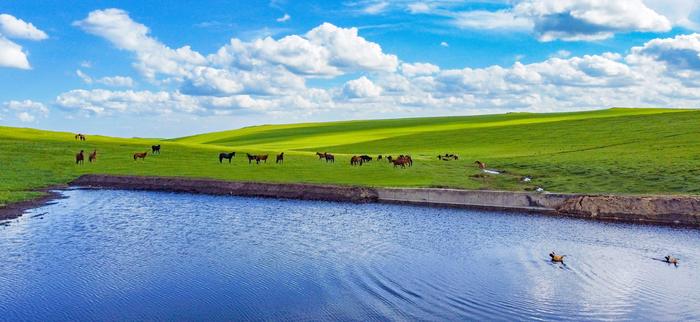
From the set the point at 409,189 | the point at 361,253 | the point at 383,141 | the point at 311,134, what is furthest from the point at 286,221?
the point at 311,134

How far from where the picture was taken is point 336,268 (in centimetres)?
2453

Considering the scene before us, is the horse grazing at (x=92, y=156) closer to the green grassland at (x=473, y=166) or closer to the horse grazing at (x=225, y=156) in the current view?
the green grassland at (x=473, y=166)

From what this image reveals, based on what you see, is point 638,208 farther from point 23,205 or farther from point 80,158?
point 80,158

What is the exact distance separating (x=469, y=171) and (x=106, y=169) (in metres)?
37.8

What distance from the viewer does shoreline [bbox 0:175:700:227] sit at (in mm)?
37250

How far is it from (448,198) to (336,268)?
20.9m

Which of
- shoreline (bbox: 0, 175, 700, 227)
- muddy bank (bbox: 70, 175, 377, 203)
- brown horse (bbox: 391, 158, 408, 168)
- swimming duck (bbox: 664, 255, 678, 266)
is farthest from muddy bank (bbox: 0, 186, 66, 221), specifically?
swimming duck (bbox: 664, 255, 678, 266)

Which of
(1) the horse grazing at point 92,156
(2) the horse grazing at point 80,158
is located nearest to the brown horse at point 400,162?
(1) the horse grazing at point 92,156

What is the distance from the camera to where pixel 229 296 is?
21.0 metres

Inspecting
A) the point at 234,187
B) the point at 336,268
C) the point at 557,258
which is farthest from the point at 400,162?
the point at 336,268

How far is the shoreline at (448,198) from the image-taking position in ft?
122

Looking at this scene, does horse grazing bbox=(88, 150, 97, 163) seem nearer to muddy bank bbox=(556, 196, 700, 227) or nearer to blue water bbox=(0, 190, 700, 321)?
blue water bbox=(0, 190, 700, 321)

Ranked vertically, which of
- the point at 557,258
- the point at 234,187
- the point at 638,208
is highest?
the point at 234,187

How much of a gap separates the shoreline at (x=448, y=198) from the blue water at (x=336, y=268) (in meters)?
2.37
